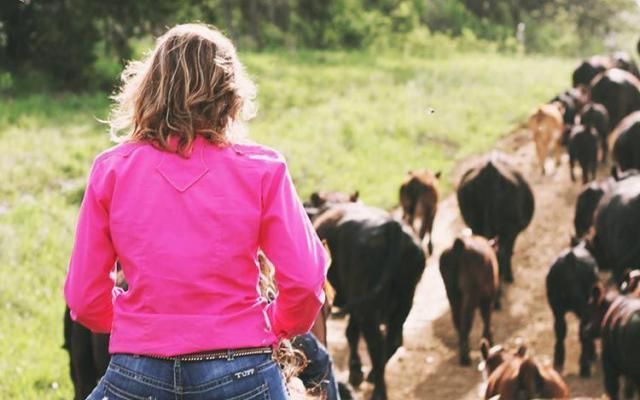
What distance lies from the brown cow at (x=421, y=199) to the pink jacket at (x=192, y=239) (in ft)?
33.0

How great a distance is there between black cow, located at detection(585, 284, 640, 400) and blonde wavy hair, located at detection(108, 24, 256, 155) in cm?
541

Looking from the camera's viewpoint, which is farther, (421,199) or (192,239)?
(421,199)

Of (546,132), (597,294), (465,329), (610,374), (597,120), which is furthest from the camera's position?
(546,132)

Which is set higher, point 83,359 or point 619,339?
point 83,359

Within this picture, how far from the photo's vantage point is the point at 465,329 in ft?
32.0

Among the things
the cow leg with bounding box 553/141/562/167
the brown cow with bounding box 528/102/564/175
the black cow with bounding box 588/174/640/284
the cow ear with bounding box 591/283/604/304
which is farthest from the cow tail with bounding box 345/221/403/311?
the cow leg with bounding box 553/141/562/167

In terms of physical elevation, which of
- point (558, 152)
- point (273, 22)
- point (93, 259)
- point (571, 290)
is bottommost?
point (558, 152)

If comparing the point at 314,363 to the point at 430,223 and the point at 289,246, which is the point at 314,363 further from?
the point at 430,223

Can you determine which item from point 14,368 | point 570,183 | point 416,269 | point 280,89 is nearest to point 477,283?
point 416,269

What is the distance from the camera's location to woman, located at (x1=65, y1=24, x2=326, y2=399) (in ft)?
8.80

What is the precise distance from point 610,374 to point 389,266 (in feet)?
6.41

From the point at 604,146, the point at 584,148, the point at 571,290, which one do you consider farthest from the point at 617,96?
the point at 571,290

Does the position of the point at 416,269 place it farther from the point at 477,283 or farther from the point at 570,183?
the point at 570,183

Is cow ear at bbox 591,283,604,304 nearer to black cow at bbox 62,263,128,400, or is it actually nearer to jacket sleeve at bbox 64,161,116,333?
black cow at bbox 62,263,128,400
